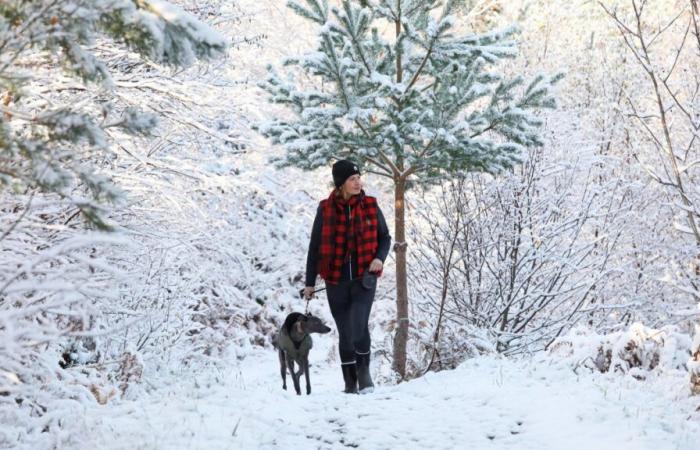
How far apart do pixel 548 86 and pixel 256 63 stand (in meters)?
8.97

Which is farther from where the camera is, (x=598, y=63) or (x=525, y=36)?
A: (x=598, y=63)

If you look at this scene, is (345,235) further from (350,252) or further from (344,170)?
(344,170)

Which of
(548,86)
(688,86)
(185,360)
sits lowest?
(185,360)

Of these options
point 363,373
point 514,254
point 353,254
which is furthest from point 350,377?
point 514,254

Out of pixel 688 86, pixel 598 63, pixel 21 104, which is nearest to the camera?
pixel 21 104

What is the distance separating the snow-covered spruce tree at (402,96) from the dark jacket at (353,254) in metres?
1.22

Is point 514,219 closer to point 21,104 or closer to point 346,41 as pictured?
point 346,41

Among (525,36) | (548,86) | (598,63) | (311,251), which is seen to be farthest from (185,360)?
(598,63)

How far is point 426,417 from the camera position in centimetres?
500

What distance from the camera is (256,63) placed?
48.3ft

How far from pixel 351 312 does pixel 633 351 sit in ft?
8.46

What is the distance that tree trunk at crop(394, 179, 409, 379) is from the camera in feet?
26.2

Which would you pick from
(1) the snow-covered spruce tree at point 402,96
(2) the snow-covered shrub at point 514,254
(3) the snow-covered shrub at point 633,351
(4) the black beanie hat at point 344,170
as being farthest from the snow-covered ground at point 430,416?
(2) the snow-covered shrub at point 514,254

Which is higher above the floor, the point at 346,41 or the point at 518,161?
the point at 346,41
